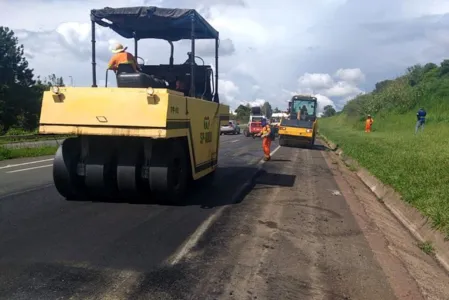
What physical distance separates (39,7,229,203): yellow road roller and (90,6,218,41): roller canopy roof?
0.02 m

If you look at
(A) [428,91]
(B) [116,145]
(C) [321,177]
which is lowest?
(C) [321,177]

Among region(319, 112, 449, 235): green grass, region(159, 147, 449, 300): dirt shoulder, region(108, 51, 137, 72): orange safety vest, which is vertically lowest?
region(159, 147, 449, 300): dirt shoulder

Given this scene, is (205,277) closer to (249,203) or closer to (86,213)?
(86,213)

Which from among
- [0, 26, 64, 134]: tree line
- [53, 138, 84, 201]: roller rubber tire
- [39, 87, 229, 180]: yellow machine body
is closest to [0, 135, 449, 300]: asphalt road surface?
[53, 138, 84, 201]: roller rubber tire

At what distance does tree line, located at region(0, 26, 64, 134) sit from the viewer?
49.0 metres

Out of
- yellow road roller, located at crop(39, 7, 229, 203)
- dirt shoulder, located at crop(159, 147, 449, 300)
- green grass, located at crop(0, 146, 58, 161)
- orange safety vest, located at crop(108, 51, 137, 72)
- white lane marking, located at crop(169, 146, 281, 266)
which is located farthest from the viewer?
green grass, located at crop(0, 146, 58, 161)

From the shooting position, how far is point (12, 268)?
4.86m

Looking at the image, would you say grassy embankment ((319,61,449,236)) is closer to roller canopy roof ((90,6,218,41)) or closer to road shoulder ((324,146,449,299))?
road shoulder ((324,146,449,299))

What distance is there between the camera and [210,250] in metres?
5.71

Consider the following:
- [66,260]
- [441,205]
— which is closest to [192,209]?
[66,260]

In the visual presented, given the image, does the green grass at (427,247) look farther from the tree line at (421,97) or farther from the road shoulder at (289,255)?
the tree line at (421,97)

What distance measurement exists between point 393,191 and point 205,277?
657cm

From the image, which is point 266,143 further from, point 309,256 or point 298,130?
point 309,256

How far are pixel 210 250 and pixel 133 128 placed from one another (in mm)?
2473
